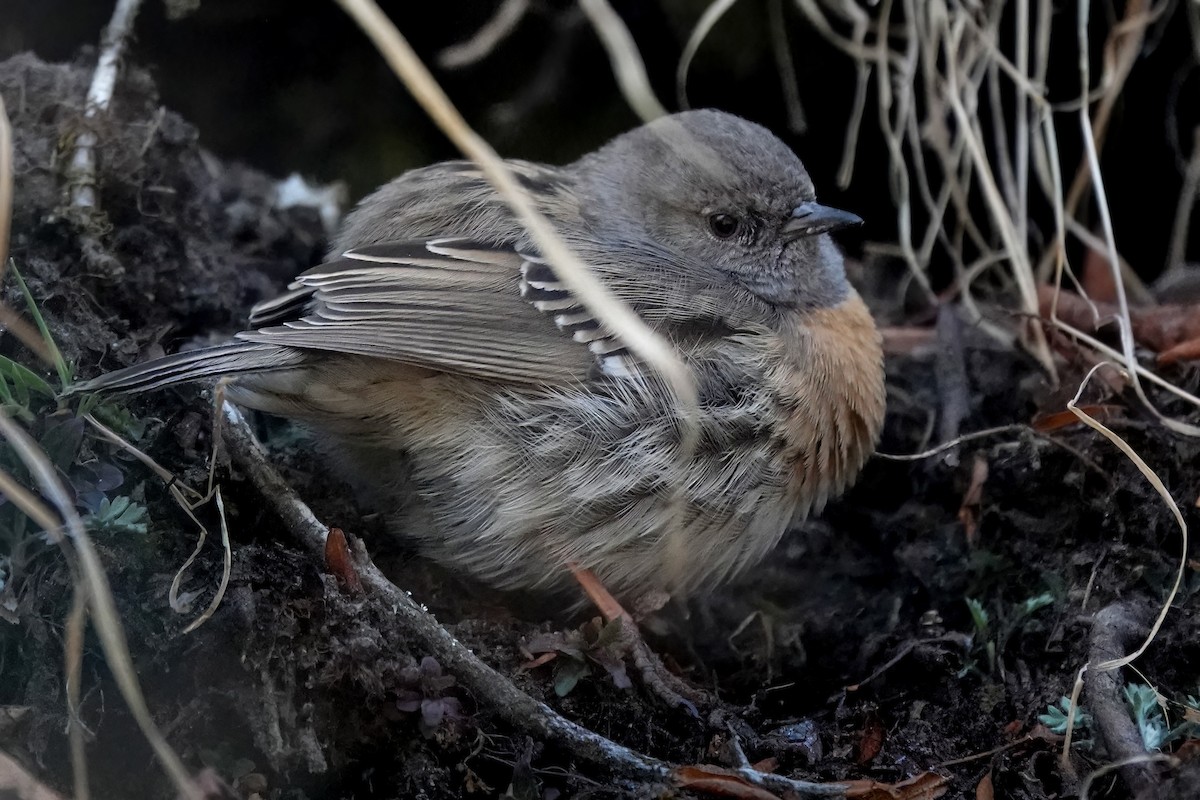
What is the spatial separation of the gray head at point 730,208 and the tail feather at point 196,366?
3.36 ft

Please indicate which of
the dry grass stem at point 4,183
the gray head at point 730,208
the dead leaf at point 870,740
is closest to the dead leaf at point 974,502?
the gray head at point 730,208

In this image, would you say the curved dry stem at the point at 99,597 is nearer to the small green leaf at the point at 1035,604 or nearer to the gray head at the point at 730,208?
the gray head at the point at 730,208

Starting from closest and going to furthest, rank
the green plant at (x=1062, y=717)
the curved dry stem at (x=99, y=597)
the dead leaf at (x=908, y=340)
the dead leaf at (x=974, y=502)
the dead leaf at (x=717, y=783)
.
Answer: the curved dry stem at (x=99, y=597), the dead leaf at (x=717, y=783), the green plant at (x=1062, y=717), the dead leaf at (x=974, y=502), the dead leaf at (x=908, y=340)

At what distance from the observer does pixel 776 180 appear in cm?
323

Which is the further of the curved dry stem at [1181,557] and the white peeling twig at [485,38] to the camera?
the white peeling twig at [485,38]

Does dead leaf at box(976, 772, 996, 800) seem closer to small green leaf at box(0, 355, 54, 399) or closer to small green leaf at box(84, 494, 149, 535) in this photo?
small green leaf at box(84, 494, 149, 535)

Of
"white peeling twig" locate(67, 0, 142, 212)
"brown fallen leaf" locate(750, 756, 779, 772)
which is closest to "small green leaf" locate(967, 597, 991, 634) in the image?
"brown fallen leaf" locate(750, 756, 779, 772)

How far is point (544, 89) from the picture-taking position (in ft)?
13.2

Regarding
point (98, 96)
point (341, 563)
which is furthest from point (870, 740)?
point (98, 96)

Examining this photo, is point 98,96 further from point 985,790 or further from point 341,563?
point 985,790

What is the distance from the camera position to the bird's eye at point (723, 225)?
332cm

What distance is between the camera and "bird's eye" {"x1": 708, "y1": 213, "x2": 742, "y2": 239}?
3.32 m

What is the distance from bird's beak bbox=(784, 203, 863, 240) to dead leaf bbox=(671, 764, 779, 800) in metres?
1.66

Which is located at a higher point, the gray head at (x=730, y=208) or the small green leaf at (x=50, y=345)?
the small green leaf at (x=50, y=345)
